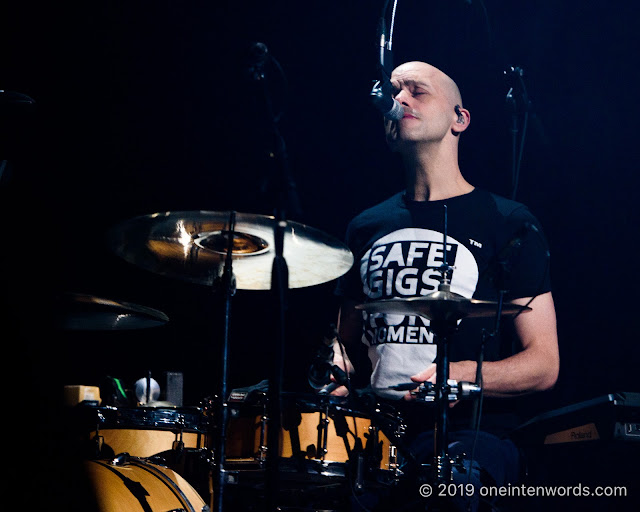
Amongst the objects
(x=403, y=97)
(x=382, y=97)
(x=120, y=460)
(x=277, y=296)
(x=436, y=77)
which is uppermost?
(x=436, y=77)

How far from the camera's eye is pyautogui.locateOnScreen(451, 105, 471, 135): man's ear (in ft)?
11.6

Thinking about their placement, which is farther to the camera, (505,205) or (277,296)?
(505,205)

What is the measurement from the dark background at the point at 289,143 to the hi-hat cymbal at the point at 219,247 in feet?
3.38

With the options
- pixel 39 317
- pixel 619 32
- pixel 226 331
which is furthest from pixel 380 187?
pixel 39 317

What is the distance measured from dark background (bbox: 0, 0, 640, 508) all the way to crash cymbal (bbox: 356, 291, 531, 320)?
1.06 metres

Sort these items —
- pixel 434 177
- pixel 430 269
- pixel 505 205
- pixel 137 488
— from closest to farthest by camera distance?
pixel 137 488
pixel 430 269
pixel 505 205
pixel 434 177

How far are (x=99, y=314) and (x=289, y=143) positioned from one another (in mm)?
1595

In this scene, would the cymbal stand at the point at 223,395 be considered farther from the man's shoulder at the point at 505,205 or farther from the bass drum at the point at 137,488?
the man's shoulder at the point at 505,205

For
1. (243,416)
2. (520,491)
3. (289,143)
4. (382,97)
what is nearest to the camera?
(382,97)

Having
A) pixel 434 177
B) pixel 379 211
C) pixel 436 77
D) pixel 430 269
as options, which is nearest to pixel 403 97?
pixel 436 77

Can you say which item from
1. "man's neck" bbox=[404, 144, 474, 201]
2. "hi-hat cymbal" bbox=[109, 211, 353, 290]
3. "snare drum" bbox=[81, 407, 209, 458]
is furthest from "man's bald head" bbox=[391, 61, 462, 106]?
"snare drum" bbox=[81, 407, 209, 458]

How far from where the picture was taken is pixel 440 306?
2.23 meters

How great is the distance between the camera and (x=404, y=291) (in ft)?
10.4

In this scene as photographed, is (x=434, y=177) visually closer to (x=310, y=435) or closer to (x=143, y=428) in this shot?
(x=310, y=435)
